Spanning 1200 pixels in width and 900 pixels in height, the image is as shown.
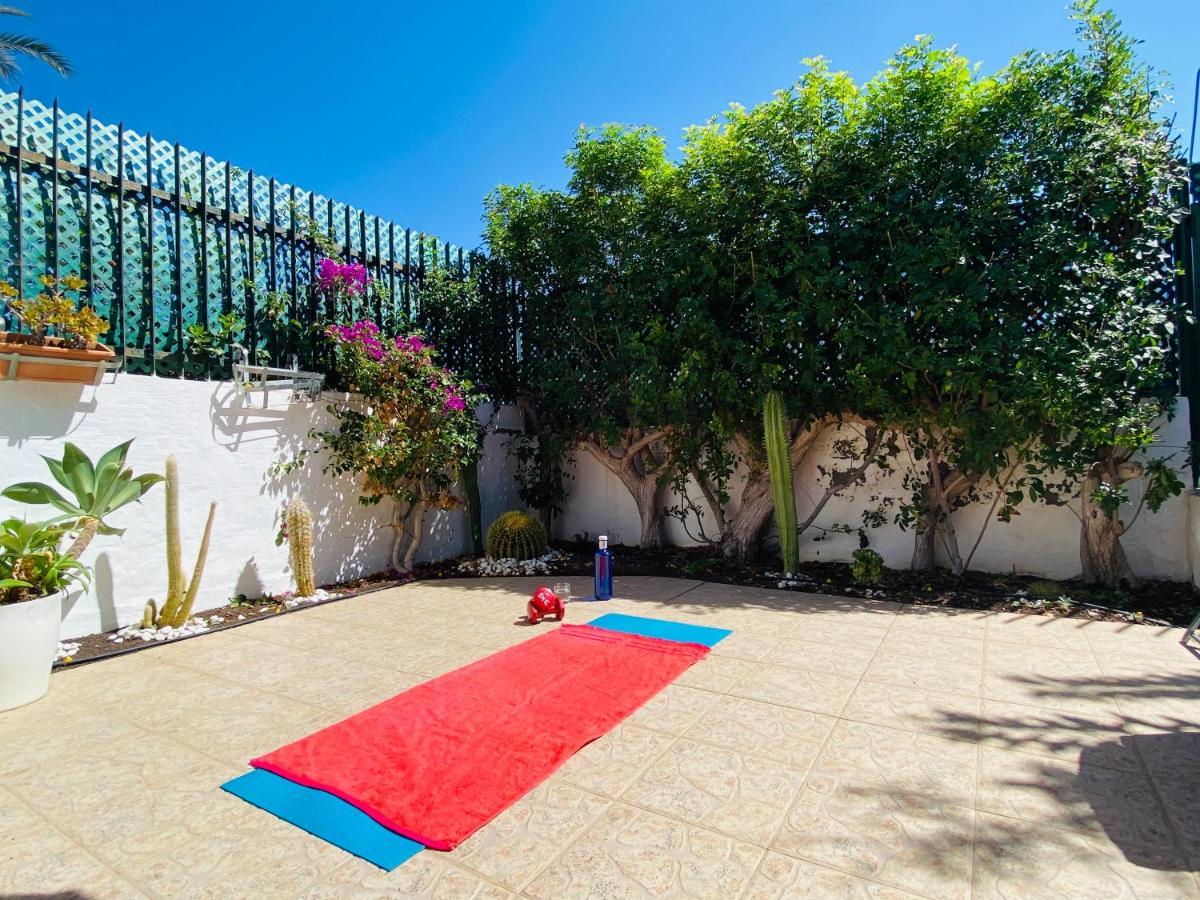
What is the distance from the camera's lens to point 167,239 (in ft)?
16.1

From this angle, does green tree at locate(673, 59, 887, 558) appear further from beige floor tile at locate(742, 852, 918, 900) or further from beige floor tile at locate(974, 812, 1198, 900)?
beige floor tile at locate(742, 852, 918, 900)

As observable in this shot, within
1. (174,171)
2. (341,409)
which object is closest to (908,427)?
(341,409)

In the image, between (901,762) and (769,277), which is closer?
(901,762)

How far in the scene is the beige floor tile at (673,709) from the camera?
294cm

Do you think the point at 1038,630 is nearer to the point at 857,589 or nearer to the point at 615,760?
the point at 857,589

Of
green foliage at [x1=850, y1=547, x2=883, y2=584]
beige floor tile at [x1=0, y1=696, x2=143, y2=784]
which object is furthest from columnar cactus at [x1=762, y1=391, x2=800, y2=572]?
beige floor tile at [x1=0, y1=696, x2=143, y2=784]

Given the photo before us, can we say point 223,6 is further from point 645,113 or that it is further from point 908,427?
point 908,427

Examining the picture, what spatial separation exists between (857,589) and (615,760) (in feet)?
12.6

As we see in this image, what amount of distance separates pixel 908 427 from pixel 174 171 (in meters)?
6.60

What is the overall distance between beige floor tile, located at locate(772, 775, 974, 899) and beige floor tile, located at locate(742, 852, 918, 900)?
1.4 inches

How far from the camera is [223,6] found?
5.07 meters

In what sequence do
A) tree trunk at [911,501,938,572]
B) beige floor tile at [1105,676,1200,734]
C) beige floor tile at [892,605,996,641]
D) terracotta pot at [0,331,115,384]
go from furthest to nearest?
tree trunk at [911,501,938,572]
beige floor tile at [892,605,996,641]
terracotta pot at [0,331,115,384]
beige floor tile at [1105,676,1200,734]

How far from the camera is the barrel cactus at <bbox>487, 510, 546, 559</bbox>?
6.90 metres

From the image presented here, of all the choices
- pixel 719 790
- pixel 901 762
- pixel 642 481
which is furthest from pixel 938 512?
pixel 719 790
